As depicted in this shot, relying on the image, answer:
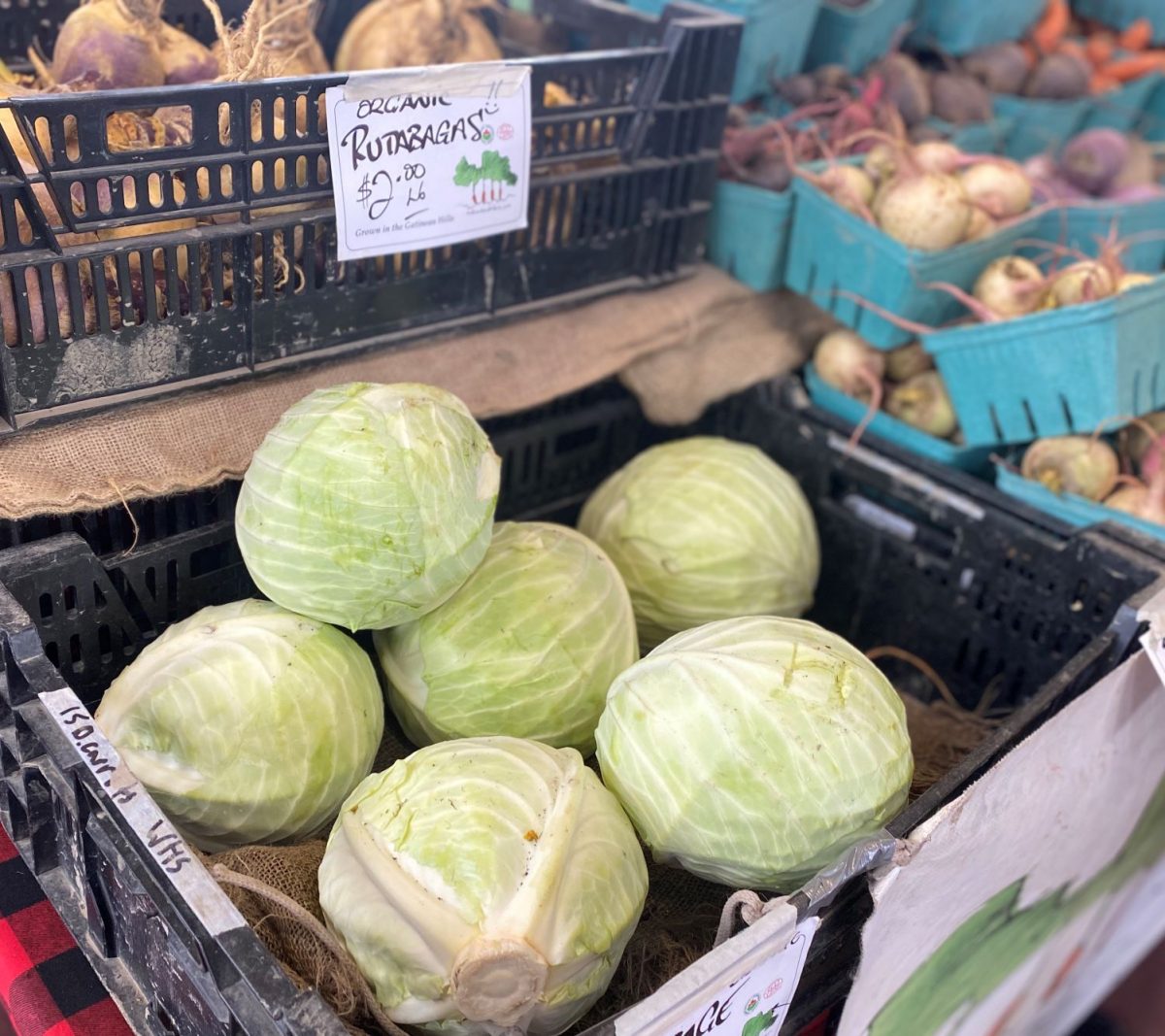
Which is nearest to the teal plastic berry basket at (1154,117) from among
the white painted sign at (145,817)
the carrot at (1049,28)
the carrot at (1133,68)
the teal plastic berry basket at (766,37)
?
the carrot at (1133,68)

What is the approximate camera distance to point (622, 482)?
1932 mm

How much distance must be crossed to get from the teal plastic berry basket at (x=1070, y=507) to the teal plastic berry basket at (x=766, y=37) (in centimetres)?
104

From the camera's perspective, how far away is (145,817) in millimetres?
1015

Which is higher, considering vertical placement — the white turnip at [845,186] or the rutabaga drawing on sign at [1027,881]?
the white turnip at [845,186]

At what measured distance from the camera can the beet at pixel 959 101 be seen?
2779mm

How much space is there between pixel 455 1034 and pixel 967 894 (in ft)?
2.19

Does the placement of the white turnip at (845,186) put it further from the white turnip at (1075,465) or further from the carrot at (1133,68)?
the carrot at (1133,68)

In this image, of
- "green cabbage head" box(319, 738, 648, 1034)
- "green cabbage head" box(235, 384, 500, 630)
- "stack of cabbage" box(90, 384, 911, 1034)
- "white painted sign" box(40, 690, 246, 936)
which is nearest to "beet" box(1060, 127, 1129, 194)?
"stack of cabbage" box(90, 384, 911, 1034)

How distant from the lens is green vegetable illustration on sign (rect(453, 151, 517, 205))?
5.11ft

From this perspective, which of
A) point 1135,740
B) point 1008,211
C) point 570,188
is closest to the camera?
point 1135,740

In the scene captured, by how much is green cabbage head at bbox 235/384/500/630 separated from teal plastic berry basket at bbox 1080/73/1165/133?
264 centimetres

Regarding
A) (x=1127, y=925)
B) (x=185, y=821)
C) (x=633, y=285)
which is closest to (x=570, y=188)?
(x=633, y=285)

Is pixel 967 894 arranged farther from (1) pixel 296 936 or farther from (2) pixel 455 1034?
(1) pixel 296 936

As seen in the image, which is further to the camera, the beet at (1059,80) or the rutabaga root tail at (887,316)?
the beet at (1059,80)
